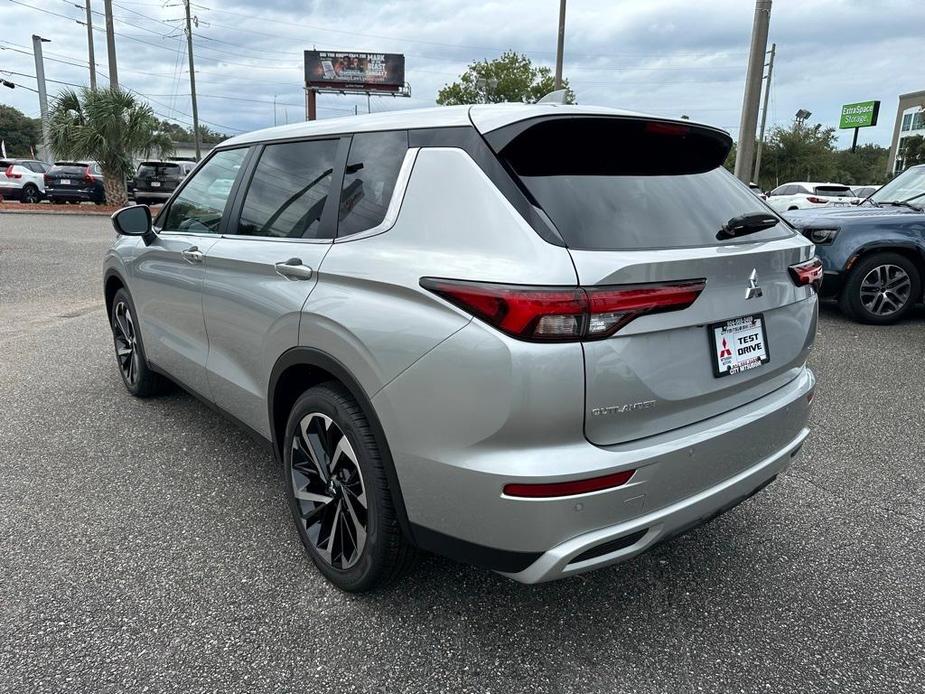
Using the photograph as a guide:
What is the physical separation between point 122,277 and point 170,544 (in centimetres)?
218

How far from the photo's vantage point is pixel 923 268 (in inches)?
271

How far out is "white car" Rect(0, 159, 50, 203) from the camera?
78.2ft

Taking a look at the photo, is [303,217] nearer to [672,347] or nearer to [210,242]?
A: [210,242]

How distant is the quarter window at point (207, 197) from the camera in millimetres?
3326

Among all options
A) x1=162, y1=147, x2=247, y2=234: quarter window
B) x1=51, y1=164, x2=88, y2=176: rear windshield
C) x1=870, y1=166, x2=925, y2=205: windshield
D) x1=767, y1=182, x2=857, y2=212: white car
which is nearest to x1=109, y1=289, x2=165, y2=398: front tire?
x1=162, y1=147, x2=247, y2=234: quarter window

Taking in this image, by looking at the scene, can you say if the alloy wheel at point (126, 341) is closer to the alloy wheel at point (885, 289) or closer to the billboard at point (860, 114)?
the alloy wheel at point (885, 289)

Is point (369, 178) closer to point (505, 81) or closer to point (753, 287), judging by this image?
point (753, 287)

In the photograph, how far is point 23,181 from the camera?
24.0m

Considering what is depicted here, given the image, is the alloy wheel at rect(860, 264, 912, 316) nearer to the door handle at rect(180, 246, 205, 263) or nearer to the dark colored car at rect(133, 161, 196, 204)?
the door handle at rect(180, 246, 205, 263)

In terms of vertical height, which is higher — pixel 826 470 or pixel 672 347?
pixel 672 347

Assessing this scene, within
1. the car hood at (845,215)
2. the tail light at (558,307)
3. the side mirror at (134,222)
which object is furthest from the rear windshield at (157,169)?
the tail light at (558,307)

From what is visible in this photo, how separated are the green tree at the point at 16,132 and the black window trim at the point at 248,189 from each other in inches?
3458

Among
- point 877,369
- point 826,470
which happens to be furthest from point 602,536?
point 877,369

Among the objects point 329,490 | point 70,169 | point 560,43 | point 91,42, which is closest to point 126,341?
point 329,490
